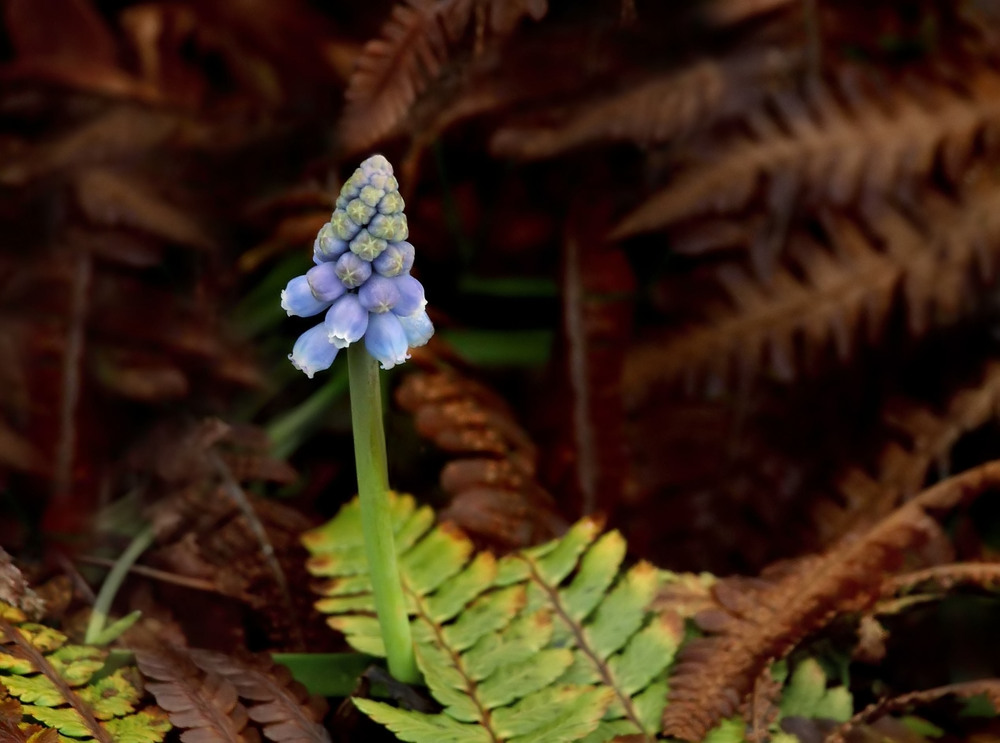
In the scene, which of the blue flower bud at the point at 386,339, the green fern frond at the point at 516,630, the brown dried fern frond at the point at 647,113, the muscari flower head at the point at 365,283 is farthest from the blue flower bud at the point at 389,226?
the brown dried fern frond at the point at 647,113

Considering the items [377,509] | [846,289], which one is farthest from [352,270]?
[846,289]

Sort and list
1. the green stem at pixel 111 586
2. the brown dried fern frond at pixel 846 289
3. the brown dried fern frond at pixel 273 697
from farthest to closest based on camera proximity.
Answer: the brown dried fern frond at pixel 846 289 < the green stem at pixel 111 586 < the brown dried fern frond at pixel 273 697

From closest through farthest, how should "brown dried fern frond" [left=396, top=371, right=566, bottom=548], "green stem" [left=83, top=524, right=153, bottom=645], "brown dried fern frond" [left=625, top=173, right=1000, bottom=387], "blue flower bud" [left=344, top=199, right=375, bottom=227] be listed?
"blue flower bud" [left=344, top=199, right=375, bottom=227] < "green stem" [left=83, top=524, right=153, bottom=645] < "brown dried fern frond" [left=396, top=371, right=566, bottom=548] < "brown dried fern frond" [left=625, top=173, right=1000, bottom=387]

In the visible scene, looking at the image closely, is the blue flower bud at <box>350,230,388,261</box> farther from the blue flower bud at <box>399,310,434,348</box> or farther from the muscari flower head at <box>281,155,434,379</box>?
the blue flower bud at <box>399,310,434,348</box>

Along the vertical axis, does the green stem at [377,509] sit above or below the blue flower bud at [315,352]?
below

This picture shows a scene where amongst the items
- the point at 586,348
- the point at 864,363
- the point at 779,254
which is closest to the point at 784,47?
the point at 779,254

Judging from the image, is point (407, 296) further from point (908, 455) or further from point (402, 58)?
point (908, 455)

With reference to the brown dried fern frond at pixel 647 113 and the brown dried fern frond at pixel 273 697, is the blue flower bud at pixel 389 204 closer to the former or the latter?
the brown dried fern frond at pixel 273 697

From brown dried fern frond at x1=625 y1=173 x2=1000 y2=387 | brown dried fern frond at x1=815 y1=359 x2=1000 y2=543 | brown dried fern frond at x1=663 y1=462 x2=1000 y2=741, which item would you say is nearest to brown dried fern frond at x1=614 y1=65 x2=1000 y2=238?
brown dried fern frond at x1=625 y1=173 x2=1000 y2=387
